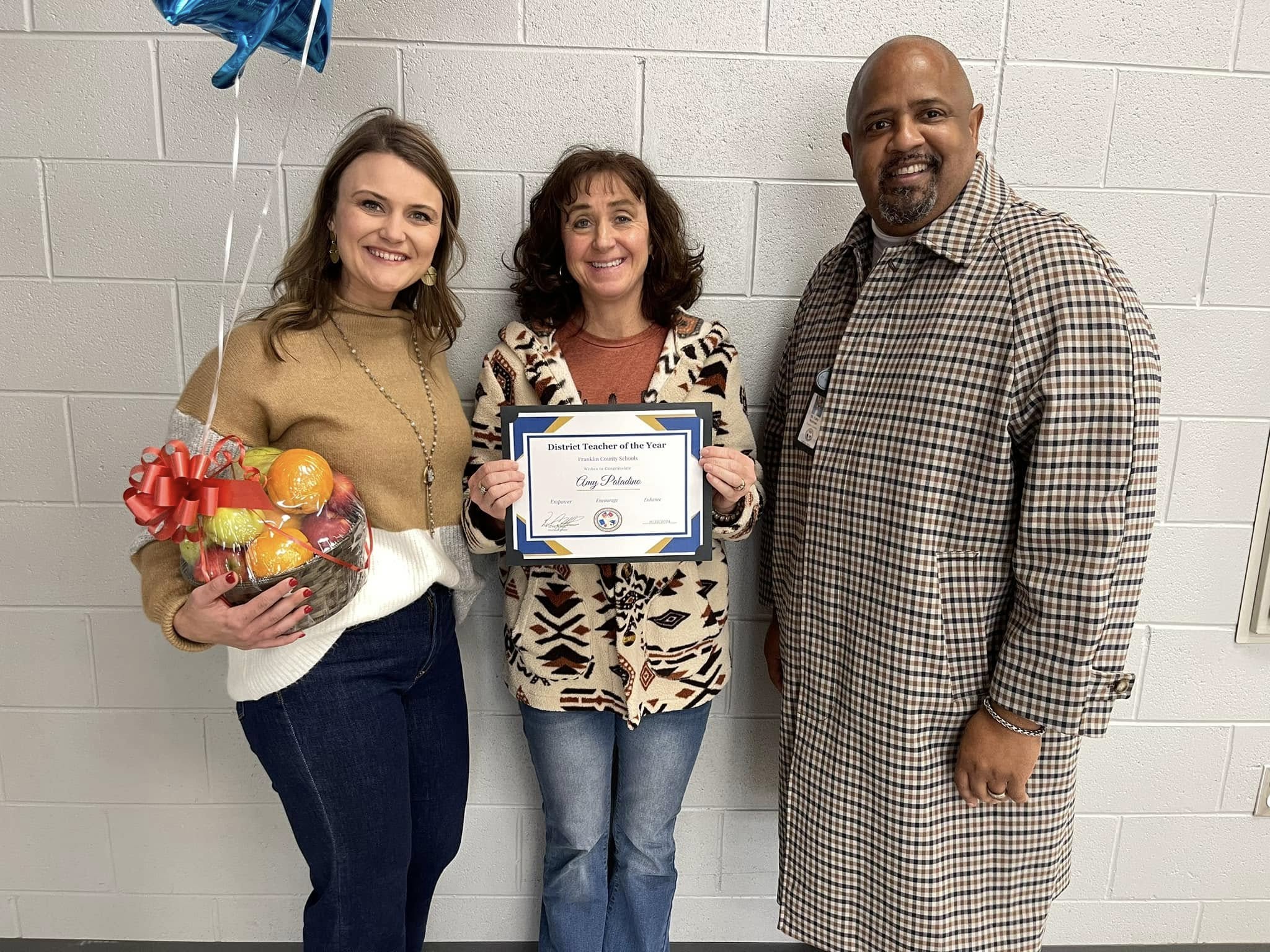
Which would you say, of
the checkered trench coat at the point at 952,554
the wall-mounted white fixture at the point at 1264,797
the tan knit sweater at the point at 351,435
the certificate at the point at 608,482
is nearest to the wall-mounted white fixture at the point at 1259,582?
the wall-mounted white fixture at the point at 1264,797

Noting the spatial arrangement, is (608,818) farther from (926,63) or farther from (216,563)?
(926,63)

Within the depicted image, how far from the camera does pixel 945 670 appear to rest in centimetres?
123

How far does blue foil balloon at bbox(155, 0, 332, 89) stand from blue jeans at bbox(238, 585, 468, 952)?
2.91 feet

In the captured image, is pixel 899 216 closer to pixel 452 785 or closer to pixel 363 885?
pixel 452 785

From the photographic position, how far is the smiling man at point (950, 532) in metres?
1.10

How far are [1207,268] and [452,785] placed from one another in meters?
1.80

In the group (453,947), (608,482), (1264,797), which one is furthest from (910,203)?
(453,947)

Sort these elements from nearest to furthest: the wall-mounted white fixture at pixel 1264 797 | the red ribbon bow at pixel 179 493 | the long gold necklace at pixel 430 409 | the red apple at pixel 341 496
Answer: the red ribbon bow at pixel 179 493 < the red apple at pixel 341 496 < the long gold necklace at pixel 430 409 < the wall-mounted white fixture at pixel 1264 797

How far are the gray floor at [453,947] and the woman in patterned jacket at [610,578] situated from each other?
1.49 ft

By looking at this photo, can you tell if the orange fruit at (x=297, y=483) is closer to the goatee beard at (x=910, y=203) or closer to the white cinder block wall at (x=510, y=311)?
the white cinder block wall at (x=510, y=311)

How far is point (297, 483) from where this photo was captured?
3.34 feet

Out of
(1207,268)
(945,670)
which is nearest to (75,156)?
(945,670)
